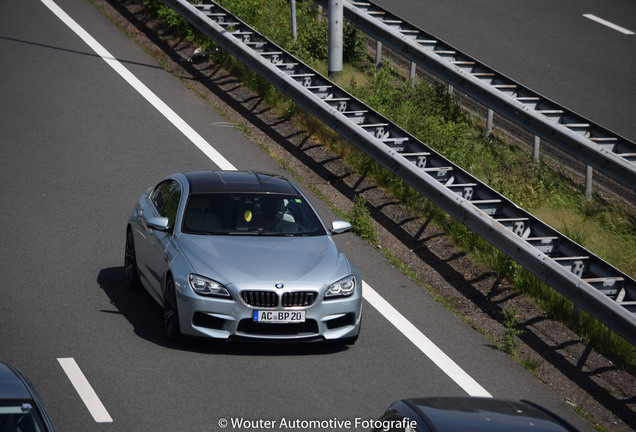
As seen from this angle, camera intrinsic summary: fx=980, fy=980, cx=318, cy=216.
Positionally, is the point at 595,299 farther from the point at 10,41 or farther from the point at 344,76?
the point at 10,41

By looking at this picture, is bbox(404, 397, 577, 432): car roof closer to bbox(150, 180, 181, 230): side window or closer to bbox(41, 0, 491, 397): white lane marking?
bbox(41, 0, 491, 397): white lane marking

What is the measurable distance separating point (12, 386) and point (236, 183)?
5.42 meters

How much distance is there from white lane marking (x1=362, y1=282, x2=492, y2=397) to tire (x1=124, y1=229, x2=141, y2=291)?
257cm

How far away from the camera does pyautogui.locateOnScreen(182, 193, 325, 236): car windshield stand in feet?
33.1

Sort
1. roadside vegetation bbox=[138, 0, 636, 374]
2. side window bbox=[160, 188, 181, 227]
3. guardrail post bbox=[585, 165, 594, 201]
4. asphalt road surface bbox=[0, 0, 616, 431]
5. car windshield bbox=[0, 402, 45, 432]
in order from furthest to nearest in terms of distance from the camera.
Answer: guardrail post bbox=[585, 165, 594, 201] → roadside vegetation bbox=[138, 0, 636, 374] → side window bbox=[160, 188, 181, 227] → asphalt road surface bbox=[0, 0, 616, 431] → car windshield bbox=[0, 402, 45, 432]

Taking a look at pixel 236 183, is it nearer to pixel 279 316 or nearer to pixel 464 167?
pixel 279 316

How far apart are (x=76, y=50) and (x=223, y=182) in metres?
10.0

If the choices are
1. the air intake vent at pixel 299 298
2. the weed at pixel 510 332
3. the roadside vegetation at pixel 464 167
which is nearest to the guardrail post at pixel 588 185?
the roadside vegetation at pixel 464 167

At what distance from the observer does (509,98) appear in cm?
1430

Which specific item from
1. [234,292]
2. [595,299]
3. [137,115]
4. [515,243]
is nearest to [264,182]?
[234,292]

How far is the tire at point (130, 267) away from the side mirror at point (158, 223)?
38.7 inches

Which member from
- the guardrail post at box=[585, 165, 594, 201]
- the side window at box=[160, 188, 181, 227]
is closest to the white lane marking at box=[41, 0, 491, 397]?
the side window at box=[160, 188, 181, 227]

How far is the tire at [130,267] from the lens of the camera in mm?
10852

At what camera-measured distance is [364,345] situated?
9.82 m
